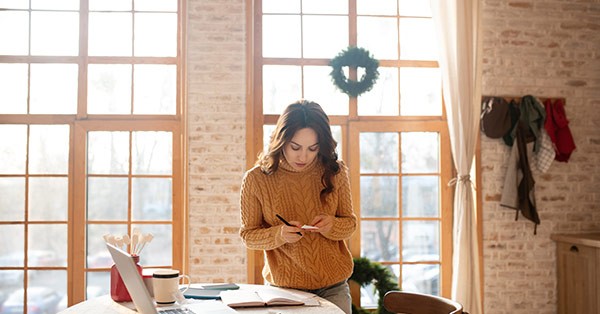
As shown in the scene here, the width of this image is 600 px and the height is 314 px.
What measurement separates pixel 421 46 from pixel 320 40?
3.01 ft

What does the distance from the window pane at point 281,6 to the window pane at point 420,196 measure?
178cm

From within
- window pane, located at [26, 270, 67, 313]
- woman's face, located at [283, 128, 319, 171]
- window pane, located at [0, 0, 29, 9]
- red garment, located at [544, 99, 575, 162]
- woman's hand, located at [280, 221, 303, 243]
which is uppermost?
window pane, located at [0, 0, 29, 9]

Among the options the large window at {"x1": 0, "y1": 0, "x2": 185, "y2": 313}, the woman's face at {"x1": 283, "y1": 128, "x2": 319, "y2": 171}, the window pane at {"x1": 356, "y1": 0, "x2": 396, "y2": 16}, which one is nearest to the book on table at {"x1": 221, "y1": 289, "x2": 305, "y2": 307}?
the woman's face at {"x1": 283, "y1": 128, "x2": 319, "y2": 171}

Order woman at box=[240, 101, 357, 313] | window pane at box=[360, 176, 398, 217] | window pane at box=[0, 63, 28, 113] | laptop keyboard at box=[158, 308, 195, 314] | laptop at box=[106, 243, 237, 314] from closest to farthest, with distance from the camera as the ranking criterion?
laptop at box=[106, 243, 237, 314]
laptop keyboard at box=[158, 308, 195, 314]
woman at box=[240, 101, 357, 313]
window pane at box=[0, 63, 28, 113]
window pane at box=[360, 176, 398, 217]

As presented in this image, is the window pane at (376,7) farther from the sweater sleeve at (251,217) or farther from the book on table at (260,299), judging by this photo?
the book on table at (260,299)

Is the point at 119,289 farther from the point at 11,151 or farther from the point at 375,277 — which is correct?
the point at 11,151

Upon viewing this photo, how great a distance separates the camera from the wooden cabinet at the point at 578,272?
483cm

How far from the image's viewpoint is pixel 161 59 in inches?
213

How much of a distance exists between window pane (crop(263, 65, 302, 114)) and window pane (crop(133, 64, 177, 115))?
781mm

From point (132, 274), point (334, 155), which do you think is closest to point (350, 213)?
point (334, 155)

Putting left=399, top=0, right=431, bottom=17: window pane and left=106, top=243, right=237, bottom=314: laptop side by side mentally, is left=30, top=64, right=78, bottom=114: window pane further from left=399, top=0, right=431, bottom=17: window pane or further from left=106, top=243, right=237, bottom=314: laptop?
left=106, top=243, right=237, bottom=314: laptop

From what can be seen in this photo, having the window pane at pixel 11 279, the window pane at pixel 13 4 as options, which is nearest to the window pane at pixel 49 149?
the window pane at pixel 11 279

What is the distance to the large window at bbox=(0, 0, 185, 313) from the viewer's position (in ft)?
17.1

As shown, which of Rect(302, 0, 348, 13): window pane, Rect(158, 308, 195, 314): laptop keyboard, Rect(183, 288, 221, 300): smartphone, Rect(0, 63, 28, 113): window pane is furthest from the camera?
Rect(302, 0, 348, 13): window pane
